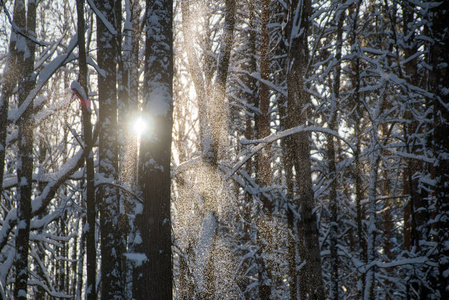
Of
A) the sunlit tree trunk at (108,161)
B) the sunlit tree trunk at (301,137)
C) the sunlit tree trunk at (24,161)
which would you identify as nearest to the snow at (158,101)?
the sunlit tree trunk at (108,161)

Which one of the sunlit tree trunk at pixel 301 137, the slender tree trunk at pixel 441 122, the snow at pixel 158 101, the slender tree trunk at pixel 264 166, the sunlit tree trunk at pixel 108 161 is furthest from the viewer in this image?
the slender tree trunk at pixel 264 166

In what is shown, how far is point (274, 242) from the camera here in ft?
36.3

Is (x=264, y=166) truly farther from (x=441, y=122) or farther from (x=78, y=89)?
(x=78, y=89)

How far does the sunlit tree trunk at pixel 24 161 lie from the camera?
6.63m

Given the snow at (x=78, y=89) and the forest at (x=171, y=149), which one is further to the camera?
the forest at (x=171, y=149)

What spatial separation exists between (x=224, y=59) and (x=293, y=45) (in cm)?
219

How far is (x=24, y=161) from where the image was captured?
22.6 feet

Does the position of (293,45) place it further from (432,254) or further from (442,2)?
(432,254)

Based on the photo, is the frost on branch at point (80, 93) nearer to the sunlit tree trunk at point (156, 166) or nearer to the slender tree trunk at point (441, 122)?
the sunlit tree trunk at point (156, 166)

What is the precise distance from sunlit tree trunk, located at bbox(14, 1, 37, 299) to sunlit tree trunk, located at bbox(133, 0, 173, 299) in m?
3.05

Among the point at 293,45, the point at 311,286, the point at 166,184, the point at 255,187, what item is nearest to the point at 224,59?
the point at 293,45

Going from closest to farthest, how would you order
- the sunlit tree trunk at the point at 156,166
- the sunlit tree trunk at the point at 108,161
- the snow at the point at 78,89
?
the snow at the point at 78,89 → the sunlit tree trunk at the point at 156,166 → the sunlit tree trunk at the point at 108,161

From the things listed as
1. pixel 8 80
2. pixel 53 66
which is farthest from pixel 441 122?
pixel 8 80

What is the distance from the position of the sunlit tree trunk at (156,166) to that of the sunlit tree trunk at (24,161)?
3.05m
